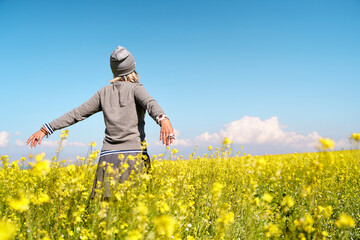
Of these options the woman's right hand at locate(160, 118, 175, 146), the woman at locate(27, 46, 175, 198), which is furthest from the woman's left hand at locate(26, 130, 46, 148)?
the woman's right hand at locate(160, 118, 175, 146)

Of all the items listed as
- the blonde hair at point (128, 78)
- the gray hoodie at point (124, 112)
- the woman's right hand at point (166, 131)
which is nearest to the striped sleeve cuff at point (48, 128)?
the gray hoodie at point (124, 112)

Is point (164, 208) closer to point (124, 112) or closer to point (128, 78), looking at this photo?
point (124, 112)

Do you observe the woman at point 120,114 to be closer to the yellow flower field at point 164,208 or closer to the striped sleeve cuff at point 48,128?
the striped sleeve cuff at point 48,128

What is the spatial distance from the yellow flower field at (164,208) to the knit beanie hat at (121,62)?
101 centimetres

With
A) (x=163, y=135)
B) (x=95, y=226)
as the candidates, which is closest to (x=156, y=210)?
(x=95, y=226)

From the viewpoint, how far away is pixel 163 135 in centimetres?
252

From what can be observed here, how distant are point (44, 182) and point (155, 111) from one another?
8.88 ft

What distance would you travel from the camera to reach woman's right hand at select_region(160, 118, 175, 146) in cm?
248

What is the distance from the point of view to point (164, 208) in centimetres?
167

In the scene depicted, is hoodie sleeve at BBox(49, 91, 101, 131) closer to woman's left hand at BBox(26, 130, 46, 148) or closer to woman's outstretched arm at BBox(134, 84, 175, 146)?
woman's left hand at BBox(26, 130, 46, 148)

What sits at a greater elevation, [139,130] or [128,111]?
[128,111]

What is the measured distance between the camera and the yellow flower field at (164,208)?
1728mm

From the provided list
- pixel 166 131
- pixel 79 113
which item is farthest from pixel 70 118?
pixel 166 131

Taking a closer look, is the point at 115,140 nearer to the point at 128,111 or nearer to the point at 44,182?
the point at 128,111
